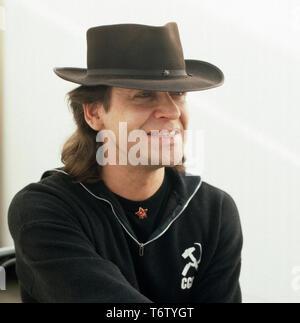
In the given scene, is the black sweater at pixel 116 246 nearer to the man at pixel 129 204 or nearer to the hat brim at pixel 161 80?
the man at pixel 129 204

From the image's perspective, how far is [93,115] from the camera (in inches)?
53.9

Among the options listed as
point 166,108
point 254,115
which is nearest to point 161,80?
point 166,108

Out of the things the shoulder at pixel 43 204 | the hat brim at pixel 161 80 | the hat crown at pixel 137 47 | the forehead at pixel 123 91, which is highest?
the hat crown at pixel 137 47

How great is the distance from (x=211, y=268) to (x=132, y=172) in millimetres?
361

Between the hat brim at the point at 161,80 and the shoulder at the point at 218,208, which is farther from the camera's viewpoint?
the shoulder at the point at 218,208

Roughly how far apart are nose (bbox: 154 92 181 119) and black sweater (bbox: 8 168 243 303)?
26 centimetres

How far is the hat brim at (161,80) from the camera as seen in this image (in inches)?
44.3

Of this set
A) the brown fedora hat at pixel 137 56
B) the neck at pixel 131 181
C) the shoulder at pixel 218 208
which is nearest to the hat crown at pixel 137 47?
the brown fedora hat at pixel 137 56

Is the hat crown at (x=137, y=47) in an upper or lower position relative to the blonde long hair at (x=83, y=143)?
upper

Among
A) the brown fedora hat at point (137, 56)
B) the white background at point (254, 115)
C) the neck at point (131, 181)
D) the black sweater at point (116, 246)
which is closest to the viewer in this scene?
the black sweater at point (116, 246)

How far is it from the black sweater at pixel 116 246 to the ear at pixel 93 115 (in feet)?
0.55

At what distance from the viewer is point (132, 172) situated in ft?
4.34

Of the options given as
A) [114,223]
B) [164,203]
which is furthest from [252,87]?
[114,223]
